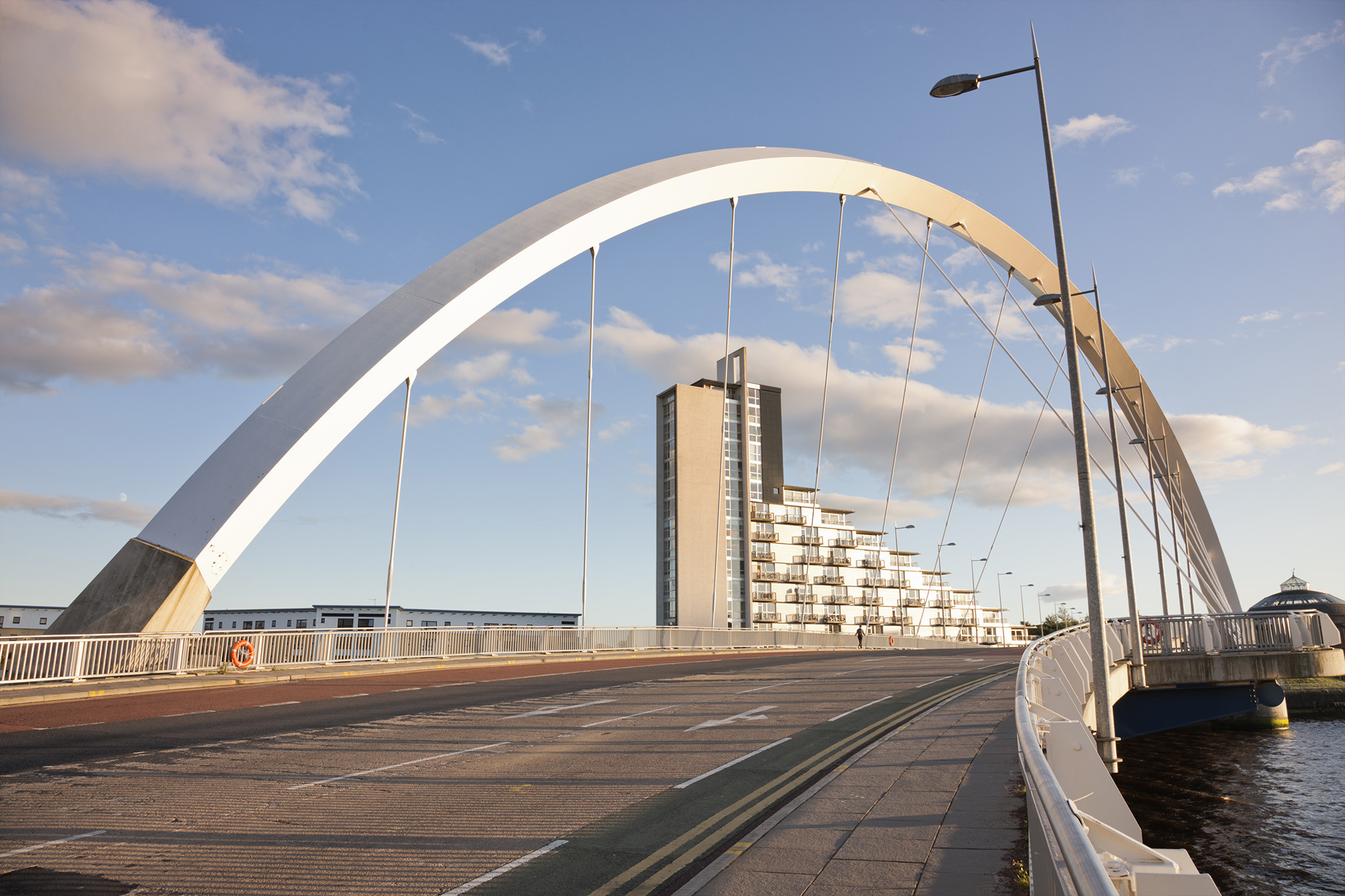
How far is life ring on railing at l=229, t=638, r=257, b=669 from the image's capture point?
23297 mm

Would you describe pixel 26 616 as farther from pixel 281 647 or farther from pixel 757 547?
pixel 757 547

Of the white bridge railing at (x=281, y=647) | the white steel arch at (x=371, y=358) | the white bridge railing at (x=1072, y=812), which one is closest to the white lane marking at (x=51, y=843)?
the white bridge railing at (x=1072, y=812)

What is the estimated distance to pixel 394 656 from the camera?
2827 cm

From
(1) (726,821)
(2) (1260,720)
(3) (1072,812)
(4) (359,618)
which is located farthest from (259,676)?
(4) (359,618)

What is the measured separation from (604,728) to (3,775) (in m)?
7.68

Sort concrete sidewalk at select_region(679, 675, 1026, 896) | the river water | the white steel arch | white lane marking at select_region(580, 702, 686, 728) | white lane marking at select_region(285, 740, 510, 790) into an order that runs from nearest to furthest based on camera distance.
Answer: concrete sidewalk at select_region(679, 675, 1026, 896) → white lane marking at select_region(285, 740, 510, 790) → white lane marking at select_region(580, 702, 686, 728) → the river water → the white steel arch

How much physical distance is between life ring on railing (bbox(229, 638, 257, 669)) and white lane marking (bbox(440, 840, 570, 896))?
1948 centimetres

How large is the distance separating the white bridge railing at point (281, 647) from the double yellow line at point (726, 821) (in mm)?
17642

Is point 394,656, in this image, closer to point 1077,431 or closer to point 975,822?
point 1077,431

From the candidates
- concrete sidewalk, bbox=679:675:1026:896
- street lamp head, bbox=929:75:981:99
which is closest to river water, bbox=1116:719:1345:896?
concrete sidewalk, bbox=679:675:1026:896

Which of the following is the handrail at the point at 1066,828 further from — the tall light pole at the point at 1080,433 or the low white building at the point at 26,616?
the low white building at the point at 26,616

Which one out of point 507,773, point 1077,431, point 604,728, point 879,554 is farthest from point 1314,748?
point 879,554

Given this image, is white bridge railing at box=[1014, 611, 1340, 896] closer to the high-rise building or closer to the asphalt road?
the asphalt road

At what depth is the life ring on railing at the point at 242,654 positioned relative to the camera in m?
23.3
